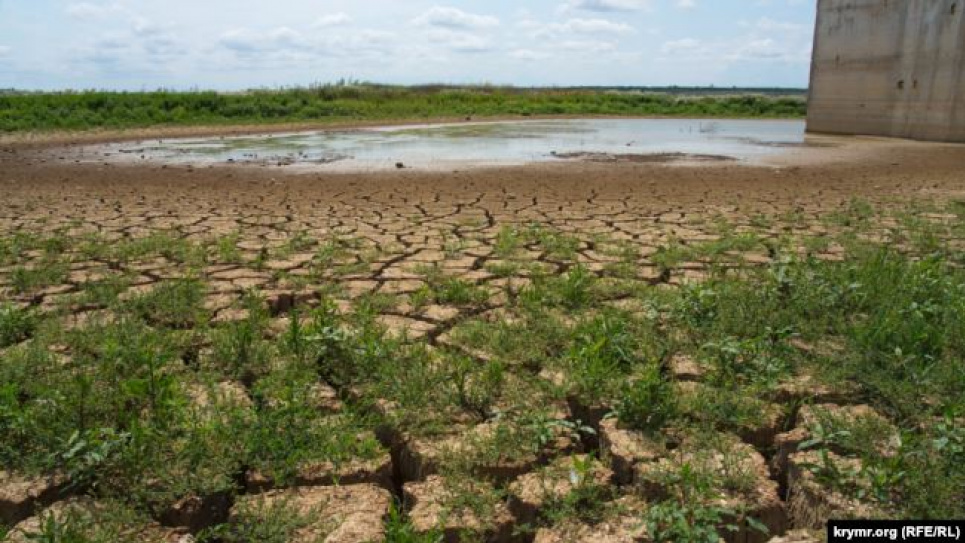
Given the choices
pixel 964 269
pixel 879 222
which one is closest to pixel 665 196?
pixel 879 222

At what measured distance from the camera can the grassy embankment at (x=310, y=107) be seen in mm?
17469

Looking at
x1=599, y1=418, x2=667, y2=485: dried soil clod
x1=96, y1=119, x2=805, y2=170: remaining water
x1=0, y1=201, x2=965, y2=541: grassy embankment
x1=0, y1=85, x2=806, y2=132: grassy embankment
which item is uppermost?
x1=0, y1=85, x2=806, y2=132: grassy embankment

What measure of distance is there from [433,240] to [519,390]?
2.45 meters

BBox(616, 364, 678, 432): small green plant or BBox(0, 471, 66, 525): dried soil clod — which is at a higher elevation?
BBox(616, 364, 678, 432): small green plant

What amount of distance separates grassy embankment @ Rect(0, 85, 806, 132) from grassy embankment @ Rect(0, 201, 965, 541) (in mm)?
15833

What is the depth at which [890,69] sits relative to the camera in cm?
1438

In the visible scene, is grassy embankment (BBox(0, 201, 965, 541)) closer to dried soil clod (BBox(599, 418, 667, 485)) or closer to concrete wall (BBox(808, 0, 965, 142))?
dried soil clod (BBox(599, 418, 667, 485))

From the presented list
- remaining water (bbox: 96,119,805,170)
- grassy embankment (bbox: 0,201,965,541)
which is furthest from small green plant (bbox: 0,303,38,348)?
remaining water (bbox: 96,119,805,170)

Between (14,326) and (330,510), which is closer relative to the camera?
(330,510)

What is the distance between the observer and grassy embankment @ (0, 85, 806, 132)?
1747cm

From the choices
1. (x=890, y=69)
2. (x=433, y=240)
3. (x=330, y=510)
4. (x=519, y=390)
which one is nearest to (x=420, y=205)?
(x=433, y=240)

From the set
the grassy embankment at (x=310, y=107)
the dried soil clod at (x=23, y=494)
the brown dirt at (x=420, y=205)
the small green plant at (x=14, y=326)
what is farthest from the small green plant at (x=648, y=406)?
the grassy embankment at (x=310, y=107)

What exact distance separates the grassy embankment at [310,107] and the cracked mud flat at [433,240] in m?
8.70

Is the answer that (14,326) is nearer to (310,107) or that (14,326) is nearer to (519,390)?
(519,390)
